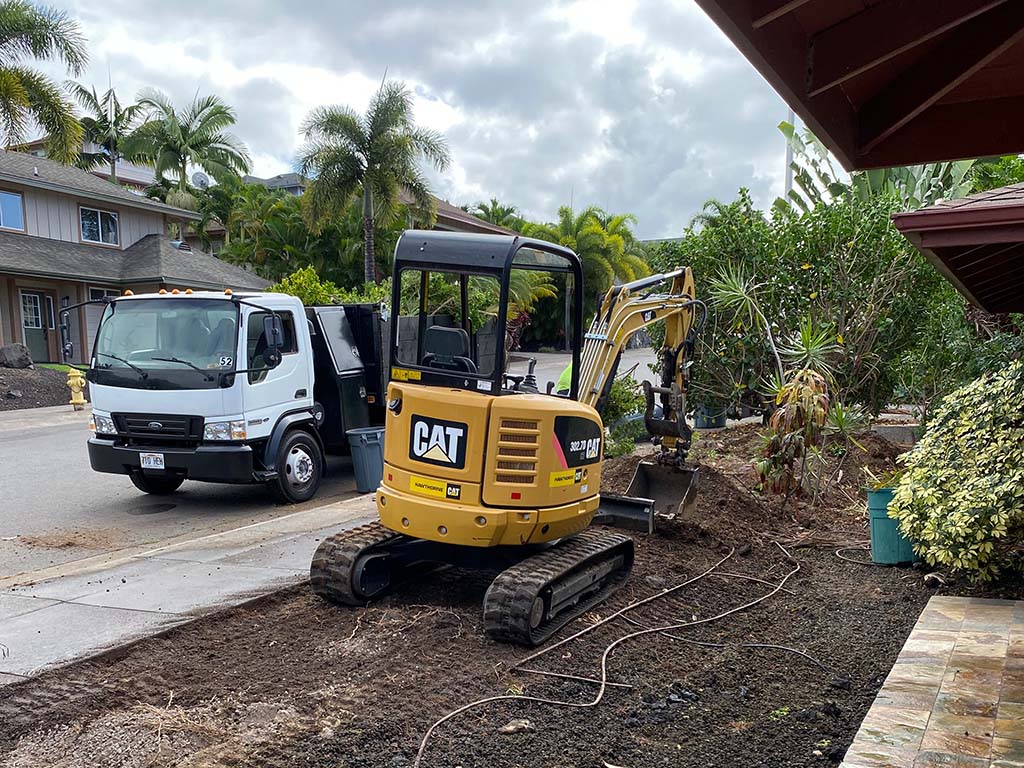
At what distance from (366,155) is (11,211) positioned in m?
10.8

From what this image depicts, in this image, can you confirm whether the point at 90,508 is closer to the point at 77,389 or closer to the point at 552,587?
the point at 552,587

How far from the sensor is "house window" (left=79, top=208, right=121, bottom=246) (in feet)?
93.8

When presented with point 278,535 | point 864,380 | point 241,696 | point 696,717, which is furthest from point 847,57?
point 864,380

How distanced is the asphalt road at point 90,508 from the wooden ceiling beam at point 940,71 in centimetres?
763

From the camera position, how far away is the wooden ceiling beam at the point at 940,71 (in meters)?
3.28

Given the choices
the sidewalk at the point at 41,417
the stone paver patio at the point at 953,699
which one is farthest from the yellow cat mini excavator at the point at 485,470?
the sidewalk at the point at 41,417

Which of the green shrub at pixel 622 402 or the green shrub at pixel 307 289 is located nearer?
the green shrub at pixel 622 402

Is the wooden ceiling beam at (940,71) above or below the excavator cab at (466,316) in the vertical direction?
above

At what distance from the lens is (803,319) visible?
1270 centimetres

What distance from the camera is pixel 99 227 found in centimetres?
2919

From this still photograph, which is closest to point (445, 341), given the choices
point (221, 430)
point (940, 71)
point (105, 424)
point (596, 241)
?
point (940, 71)

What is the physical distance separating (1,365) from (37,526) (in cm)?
1598

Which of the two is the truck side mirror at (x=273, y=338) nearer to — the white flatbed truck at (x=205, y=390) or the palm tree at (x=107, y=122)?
the white flatbed truck at (x=205, y=390)

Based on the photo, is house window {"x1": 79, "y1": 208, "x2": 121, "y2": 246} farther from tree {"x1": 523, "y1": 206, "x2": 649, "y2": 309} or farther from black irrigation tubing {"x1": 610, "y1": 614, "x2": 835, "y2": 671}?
black irrigation tubing {"x1": 610, "y1": 614, "x2": 835, "y2": 671}
